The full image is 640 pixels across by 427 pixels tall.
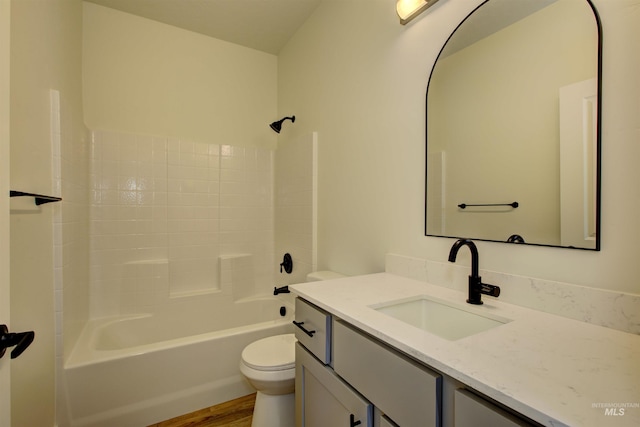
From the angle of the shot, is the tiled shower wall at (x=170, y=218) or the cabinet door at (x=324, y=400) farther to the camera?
the tiled shower wall at (x=170, y=218)

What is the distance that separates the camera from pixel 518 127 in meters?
1.04

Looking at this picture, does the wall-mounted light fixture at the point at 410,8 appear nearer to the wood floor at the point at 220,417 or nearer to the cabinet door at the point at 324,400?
the cabinet door at the point at 324,400

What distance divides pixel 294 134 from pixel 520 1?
1.84 m

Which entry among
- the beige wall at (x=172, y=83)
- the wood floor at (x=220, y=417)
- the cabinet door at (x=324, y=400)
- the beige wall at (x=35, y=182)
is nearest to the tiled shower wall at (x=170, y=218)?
the beige wall at (x=172, y=83)

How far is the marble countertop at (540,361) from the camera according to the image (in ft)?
1.52

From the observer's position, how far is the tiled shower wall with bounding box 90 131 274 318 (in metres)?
2.24

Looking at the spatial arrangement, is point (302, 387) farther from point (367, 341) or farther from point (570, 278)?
point (570, 278)

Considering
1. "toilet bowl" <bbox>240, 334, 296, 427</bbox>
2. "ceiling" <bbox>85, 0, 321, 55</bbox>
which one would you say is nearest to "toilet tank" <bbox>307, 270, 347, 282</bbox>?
"toilet bowl" <bbox>240, 334, 296, 427</bbox>

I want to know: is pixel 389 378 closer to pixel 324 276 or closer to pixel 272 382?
pixel 272 382

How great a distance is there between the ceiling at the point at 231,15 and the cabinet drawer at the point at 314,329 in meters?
2.21

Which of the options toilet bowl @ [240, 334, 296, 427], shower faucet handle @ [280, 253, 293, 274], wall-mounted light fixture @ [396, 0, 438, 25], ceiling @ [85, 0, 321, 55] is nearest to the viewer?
wall-mounted light fixture @ [396, 0, 438, 25]

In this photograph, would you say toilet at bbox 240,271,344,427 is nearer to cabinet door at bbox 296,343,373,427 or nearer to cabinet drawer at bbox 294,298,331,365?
cabinet door at bbox 296,343,373,427

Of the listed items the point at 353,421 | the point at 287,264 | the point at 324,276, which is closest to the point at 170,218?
the point at 287,264

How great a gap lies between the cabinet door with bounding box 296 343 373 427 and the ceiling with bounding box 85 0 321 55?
2388 mm
